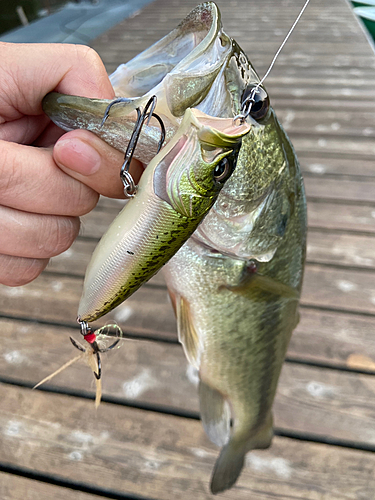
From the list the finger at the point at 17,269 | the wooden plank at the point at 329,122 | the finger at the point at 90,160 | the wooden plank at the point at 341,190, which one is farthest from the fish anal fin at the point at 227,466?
the wooden plank at the point at 329,122

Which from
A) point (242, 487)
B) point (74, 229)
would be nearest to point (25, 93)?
point (74, 229)

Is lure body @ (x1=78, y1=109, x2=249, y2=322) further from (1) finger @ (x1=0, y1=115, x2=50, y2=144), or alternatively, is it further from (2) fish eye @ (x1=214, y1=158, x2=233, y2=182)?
(1) finger @ (x1=0, y1=115, x2=50, y2=144)

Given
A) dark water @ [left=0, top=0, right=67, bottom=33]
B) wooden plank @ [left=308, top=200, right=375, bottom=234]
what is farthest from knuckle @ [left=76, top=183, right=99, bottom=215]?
dark water @ [left=0, top=0, right=67, bottom=33]

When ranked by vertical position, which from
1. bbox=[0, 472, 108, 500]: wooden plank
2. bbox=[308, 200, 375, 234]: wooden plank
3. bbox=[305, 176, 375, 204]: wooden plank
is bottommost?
bbox=[0, 472, 108, 500]: wooden plank

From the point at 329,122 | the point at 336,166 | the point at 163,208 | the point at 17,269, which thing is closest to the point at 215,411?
the point at 17,269

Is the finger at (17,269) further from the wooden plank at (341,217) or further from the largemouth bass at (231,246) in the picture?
the wooden plank at (341,217)

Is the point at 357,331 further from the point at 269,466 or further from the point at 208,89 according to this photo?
the point at 208,89
